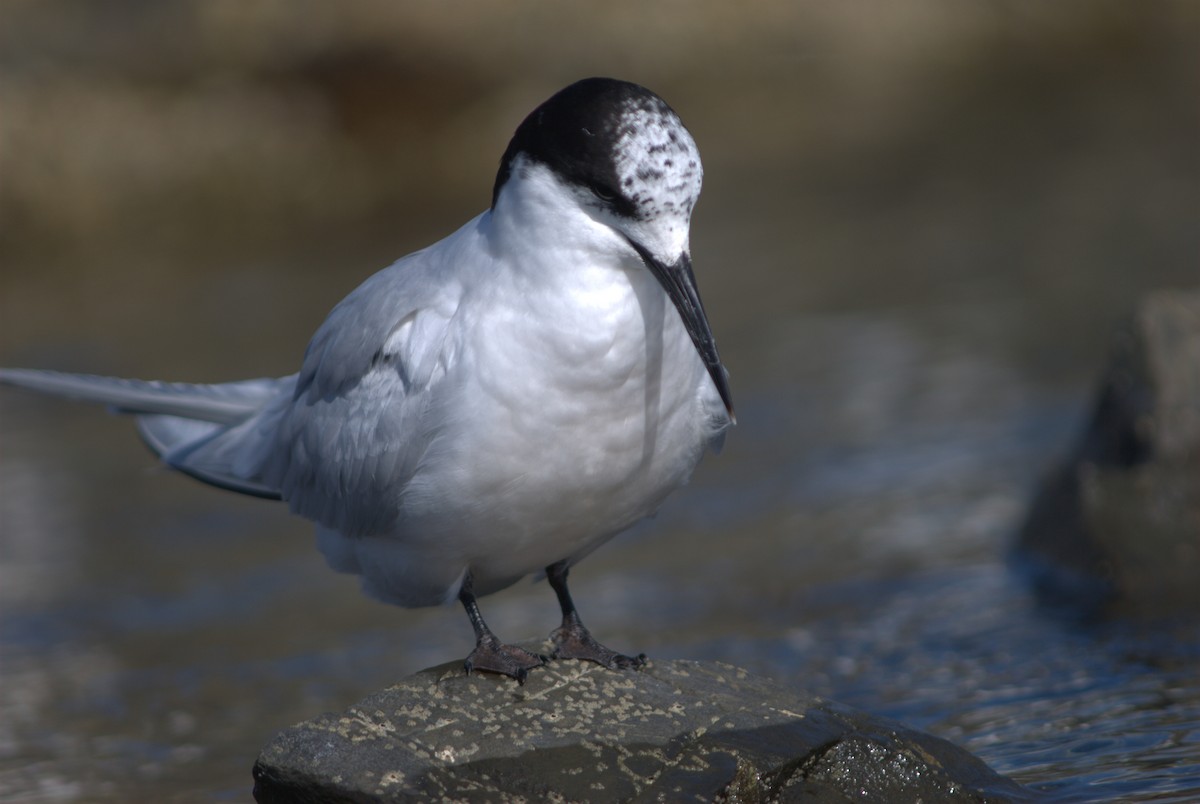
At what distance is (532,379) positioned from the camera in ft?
14.5

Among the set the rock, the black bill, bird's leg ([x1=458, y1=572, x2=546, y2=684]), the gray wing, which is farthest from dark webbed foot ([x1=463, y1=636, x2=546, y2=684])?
the rock

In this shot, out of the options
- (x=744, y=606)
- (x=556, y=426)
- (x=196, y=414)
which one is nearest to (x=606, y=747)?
(x=556, y=426)

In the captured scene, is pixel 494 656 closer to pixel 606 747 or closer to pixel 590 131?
pixel 606 747

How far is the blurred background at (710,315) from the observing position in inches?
271

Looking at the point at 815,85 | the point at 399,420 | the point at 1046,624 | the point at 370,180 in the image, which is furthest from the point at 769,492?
the point at 815,85

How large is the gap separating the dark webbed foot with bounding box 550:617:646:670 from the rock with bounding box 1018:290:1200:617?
281 cm

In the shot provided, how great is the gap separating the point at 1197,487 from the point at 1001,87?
49.4 feet

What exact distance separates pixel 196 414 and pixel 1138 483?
3923mm

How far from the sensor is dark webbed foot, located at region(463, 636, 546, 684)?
4.79 meters

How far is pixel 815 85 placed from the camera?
70.0 ft

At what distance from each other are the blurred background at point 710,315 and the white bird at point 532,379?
1535 mm

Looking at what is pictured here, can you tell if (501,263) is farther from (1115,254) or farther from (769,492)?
(1115,254)

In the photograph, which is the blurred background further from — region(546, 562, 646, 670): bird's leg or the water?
region(546, 562, 646, 670): bird's leg

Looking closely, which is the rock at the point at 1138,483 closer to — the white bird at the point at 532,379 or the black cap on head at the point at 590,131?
the white bird at the point at 532,379
